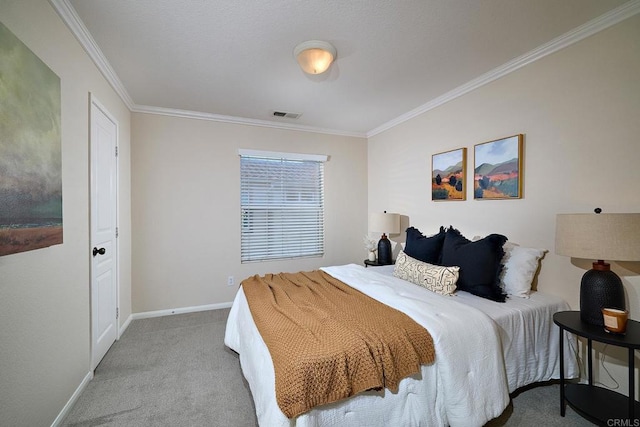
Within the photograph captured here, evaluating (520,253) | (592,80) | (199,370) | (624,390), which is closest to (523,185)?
(520,253)

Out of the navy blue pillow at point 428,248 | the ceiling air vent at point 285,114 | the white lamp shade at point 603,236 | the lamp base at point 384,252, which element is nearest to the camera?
the white lamp shade at point 603,236

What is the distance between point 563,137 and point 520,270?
1.09 metres

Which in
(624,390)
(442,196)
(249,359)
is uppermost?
(442,196)

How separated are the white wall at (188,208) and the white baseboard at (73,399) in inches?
54.5

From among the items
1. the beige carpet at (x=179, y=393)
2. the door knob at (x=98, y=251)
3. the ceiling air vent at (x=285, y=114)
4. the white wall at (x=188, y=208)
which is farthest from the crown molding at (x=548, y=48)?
the door knob at (x=98, y=251)

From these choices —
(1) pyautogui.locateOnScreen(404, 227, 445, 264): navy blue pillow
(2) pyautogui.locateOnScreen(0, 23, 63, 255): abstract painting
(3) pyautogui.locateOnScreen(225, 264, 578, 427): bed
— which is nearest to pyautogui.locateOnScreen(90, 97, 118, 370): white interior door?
(2) pyautogui.locateOnScreen(0, 23, 63, 255): abstract painting

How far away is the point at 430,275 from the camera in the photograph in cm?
238

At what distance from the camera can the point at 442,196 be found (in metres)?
3.22

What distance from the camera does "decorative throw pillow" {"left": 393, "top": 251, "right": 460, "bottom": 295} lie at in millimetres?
2244

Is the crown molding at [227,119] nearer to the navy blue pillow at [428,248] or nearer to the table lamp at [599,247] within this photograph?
the navy blue pillow at [428,248]

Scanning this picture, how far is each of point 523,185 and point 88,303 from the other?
3720 millimetres

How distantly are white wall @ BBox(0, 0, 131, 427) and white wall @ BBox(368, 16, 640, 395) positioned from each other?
134 inches

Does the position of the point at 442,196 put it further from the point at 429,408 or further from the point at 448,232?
the point at 429,408

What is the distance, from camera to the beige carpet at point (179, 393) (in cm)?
178
